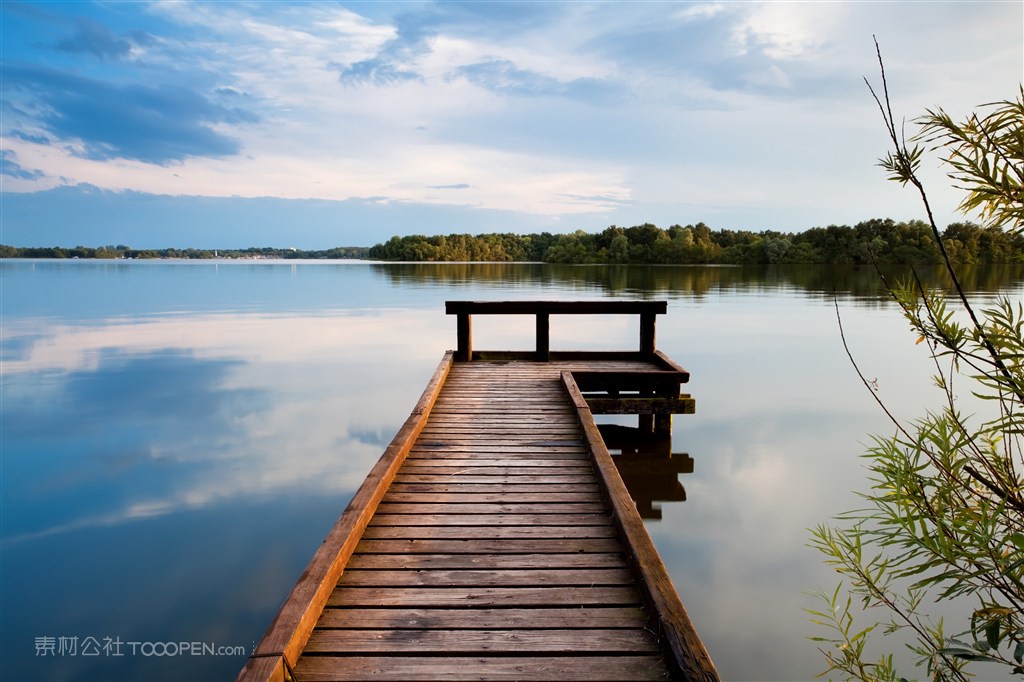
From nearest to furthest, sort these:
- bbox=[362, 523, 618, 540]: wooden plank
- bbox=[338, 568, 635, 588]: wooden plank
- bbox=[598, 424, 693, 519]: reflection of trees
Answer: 1. bbox=[338, 568, 635, 588]: wooden plank
2. bbox=[362, 523, 618, 540]: wooden plank
3. bbox=[598, 424, 693, 519]: reflection of trees

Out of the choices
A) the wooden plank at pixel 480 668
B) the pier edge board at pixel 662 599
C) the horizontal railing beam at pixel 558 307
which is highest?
the horizontal railing beam at pixel 558 307

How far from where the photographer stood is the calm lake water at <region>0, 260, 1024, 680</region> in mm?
4703

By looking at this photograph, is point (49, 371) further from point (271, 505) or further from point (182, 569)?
point (182, 569)

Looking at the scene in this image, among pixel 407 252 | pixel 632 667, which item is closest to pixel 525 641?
pixel 632 667

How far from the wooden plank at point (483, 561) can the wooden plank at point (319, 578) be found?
A: 14 cm

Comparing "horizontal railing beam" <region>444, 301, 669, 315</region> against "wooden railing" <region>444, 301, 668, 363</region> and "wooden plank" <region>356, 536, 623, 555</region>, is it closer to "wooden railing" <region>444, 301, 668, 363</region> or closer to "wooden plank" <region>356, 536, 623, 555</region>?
"wooden railing" <region>444, 301, 668, 363</region>

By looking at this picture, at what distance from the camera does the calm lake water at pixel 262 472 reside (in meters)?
4.70

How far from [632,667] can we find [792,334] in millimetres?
20219

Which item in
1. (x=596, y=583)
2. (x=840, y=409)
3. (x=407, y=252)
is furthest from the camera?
(x=407, y=252)

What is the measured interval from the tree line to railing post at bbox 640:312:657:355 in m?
48.7

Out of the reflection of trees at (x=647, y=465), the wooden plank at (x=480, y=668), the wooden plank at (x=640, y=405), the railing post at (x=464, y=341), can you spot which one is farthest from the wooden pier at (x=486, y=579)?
the railing post at (x=464, y=341)

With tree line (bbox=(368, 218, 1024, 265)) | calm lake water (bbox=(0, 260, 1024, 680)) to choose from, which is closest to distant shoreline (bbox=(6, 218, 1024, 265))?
tree line (bbox=(368, 218, 1024, 265))

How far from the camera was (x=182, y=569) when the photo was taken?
554 centimetres

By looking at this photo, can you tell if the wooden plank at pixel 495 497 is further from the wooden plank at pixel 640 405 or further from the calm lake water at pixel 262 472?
the wooden plank at pixel 640 405
